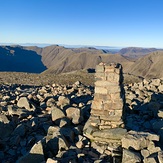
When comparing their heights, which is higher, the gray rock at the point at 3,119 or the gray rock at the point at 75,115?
the gray rock at the point at 75,115

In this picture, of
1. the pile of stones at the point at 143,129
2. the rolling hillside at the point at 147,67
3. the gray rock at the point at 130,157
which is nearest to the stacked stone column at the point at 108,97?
the pile of stones at the point at 143,129

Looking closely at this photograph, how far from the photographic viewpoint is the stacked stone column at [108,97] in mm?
8328

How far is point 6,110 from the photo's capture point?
11.9 m

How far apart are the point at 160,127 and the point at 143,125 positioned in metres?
0.93

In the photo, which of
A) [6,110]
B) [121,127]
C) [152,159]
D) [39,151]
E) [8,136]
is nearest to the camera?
[152,159]

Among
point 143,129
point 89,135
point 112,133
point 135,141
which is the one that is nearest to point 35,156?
point 89,135

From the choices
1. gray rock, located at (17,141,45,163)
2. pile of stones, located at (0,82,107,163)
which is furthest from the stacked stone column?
gray rock, located at (17,141,45,163)

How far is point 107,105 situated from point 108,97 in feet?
0.82

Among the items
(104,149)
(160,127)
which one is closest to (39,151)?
(104,149)

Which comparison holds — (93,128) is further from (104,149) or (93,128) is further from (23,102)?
(23,102)

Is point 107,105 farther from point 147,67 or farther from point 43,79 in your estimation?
point 147,67

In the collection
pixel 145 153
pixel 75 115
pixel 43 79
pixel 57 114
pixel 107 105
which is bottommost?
pixel 43 79

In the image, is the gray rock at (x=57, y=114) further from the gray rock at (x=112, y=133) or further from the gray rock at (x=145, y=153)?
the gray rock at (x=145, y=153)

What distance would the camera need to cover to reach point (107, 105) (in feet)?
27.7
